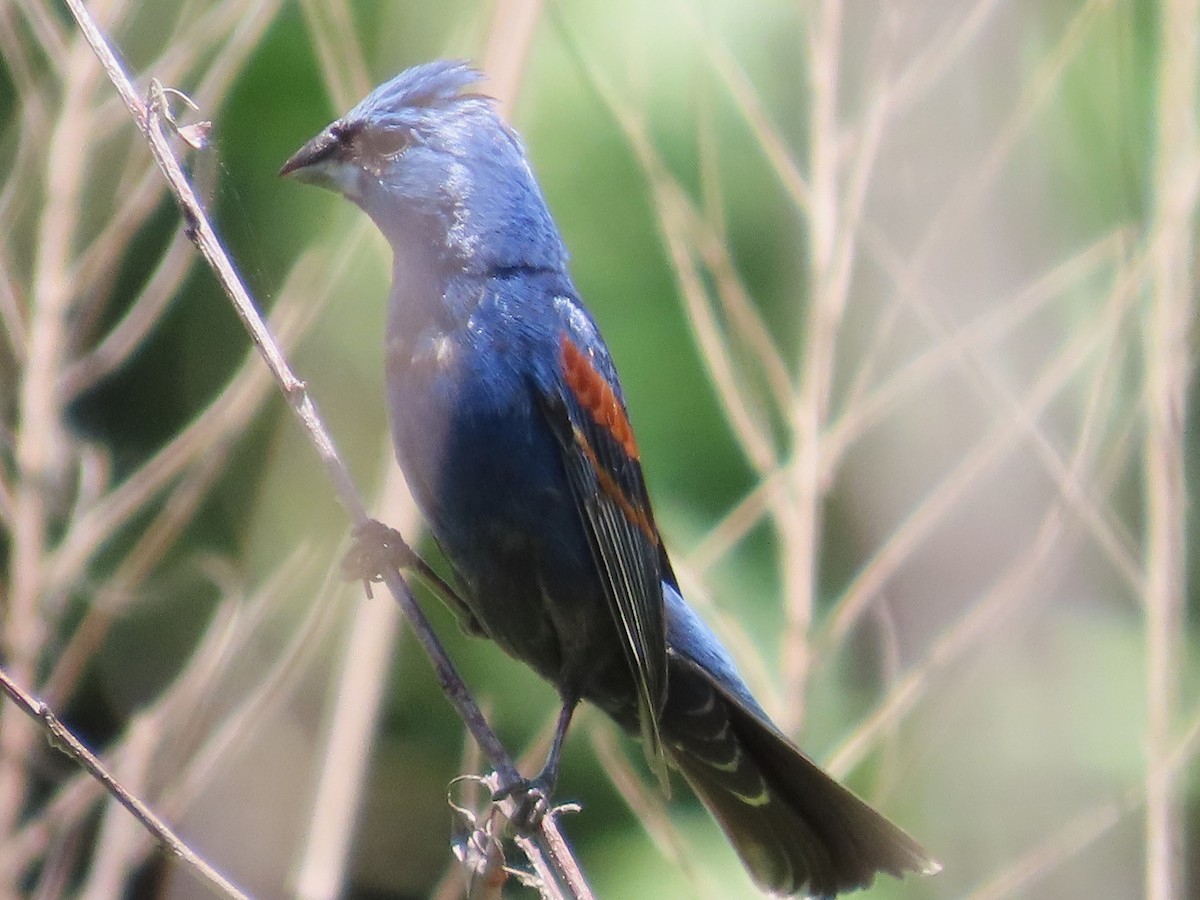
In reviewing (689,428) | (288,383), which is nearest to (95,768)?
(288,383)

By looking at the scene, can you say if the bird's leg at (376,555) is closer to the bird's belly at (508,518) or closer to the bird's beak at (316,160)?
the bird's belly at (508,518)

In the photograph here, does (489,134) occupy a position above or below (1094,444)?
above

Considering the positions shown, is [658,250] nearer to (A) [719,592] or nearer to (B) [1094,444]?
(A) [719,592]

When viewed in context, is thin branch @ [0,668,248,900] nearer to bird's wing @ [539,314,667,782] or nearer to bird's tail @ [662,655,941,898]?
bird's wing @ [539,314,667,782]

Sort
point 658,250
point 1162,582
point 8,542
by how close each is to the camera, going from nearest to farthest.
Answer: point 1162,582 < point 8,542 < point 658,250

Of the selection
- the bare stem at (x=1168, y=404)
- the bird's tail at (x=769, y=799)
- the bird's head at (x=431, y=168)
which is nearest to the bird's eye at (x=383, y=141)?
the bird's head at (x=431, y=168)

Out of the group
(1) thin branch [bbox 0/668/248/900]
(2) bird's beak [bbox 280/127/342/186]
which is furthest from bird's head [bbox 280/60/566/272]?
(1) thin branch [bbox 0/668/248/900]

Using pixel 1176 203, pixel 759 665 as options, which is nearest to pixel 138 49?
pixel 759 665

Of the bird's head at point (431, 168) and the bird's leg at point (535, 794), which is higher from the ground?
the bird's head at point (431, 168)

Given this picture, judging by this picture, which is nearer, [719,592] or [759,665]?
[759,665]
